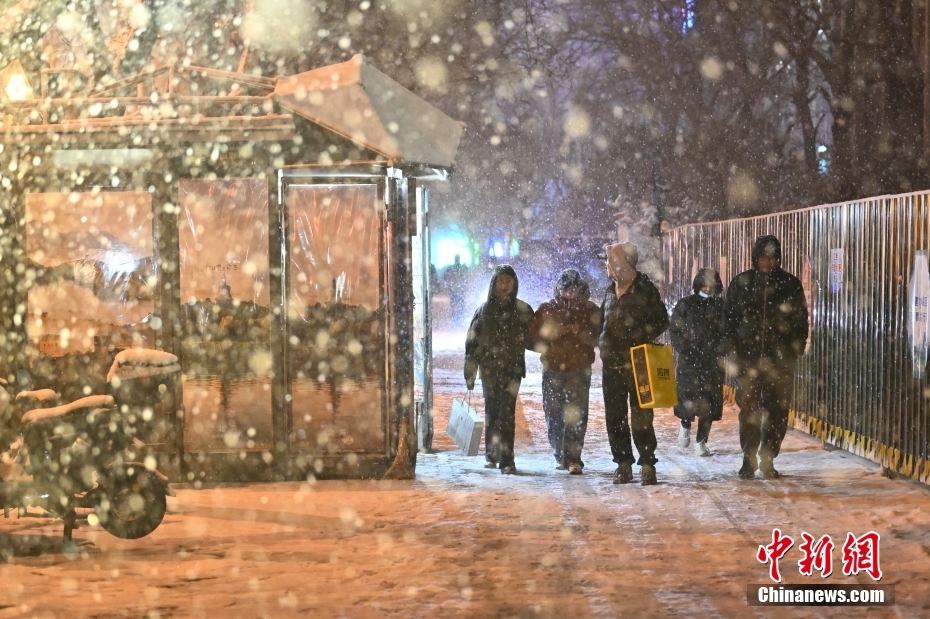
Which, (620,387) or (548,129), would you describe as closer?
(620,387)

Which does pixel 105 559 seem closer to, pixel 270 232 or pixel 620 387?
pixel 270 232

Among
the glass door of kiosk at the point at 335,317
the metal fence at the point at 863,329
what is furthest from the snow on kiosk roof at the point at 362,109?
the metal fence at the point at 863,329

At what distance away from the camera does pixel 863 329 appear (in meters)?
10.2

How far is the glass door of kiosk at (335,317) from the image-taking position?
9.38 meters

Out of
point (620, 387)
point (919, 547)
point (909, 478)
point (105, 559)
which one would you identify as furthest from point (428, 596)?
point (909, 478)

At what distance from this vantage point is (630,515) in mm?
7816

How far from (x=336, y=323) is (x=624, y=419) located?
8.98 feet

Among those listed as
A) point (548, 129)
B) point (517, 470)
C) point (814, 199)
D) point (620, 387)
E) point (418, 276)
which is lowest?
point (517, 470)

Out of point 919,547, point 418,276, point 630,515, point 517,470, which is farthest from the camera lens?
point 418,276

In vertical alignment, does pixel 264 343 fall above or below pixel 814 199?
below

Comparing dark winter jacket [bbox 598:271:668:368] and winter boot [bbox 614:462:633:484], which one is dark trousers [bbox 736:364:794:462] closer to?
dark winter jacket [bbox 598:271:668:368]

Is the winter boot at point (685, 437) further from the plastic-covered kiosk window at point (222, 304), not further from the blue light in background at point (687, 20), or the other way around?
the blue light in background at point (687, 20)

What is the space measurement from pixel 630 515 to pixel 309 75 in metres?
4.86

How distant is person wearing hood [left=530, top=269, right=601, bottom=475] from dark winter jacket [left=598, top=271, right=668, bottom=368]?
600 mm
